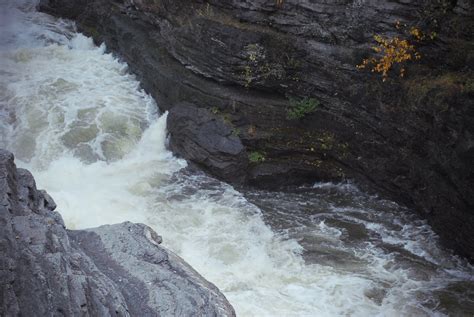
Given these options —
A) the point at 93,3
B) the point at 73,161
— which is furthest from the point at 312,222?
the point at 93,3

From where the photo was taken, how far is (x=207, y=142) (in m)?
11.3

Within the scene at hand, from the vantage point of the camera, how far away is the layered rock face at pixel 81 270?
4.55 meters

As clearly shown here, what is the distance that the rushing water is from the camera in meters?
7.86

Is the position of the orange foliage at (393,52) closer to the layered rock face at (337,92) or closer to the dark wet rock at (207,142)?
the layered rock face at (337,92)

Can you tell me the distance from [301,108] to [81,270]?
6731 mm

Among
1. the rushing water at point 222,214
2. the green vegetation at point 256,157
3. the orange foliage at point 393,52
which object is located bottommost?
the rushing water at point 222,214

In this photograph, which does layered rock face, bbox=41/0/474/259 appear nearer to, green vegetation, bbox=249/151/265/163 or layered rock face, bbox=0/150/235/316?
green vegetation, bbox=249/151/265/163

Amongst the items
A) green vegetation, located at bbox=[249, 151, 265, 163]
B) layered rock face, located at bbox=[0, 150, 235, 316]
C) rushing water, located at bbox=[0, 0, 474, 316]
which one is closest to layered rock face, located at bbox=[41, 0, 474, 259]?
green vegetation, located at bbox=[249, 151, 265, 163]

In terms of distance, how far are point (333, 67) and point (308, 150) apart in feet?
6.31

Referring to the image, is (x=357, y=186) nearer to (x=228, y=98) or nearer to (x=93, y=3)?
(x=228, y=98)

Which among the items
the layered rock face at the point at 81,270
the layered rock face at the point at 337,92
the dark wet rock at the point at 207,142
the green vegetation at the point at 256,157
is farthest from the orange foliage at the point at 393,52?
the layered rock face at the point at 81,270

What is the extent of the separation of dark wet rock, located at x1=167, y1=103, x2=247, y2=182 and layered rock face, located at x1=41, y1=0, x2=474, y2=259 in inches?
2.8

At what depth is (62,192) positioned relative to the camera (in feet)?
32.6

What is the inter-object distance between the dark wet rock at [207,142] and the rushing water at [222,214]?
321mm
